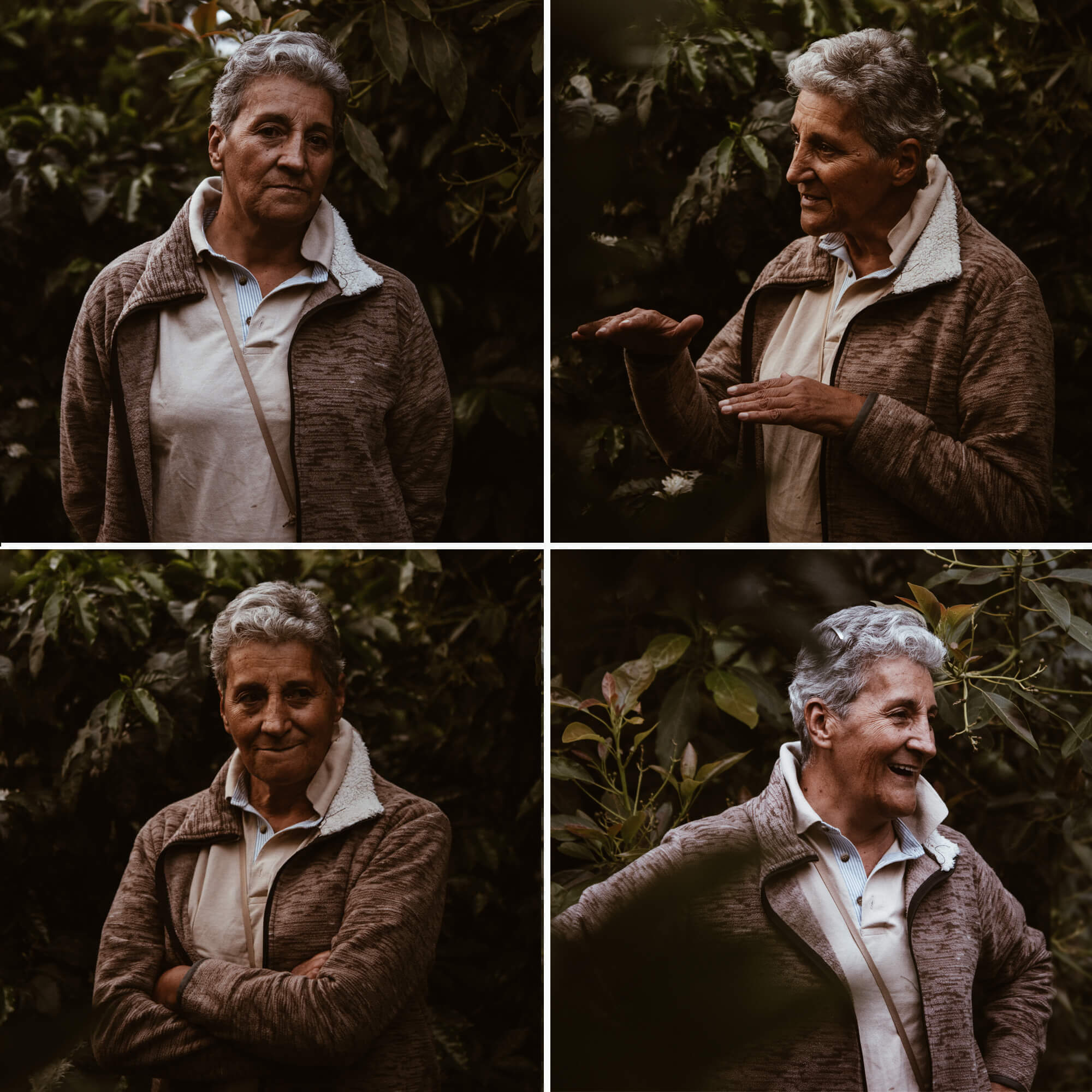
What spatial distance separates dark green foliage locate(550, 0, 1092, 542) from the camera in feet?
5.62

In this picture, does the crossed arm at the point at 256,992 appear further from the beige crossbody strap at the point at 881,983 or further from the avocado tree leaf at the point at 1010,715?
the avocado tree leaf at the point at 1010,715

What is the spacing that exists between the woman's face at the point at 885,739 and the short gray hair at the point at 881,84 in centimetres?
72

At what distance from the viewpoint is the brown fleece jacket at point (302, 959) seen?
1.67 meters

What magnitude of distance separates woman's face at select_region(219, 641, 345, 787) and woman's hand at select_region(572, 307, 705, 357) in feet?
2.15

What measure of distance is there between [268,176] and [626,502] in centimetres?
71

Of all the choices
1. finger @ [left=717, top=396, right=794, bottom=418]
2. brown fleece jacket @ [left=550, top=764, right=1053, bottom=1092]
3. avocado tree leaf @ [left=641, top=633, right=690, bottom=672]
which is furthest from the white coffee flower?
brown fleece jacket @ [left=550, top=764, right=1053, bottom=1092]

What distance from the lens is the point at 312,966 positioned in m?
1.67

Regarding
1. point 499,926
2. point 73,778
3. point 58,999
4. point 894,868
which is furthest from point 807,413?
point 58,999

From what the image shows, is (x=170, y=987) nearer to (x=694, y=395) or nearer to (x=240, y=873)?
(x=240, y=873)

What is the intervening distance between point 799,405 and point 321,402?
69 cm

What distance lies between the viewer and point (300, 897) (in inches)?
66.4

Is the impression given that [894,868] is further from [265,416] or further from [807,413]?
[265,416]

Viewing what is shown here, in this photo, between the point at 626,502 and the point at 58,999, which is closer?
the point at 58,999

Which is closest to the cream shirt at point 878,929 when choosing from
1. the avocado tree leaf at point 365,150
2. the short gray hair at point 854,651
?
the short gray hair at point 854,651
